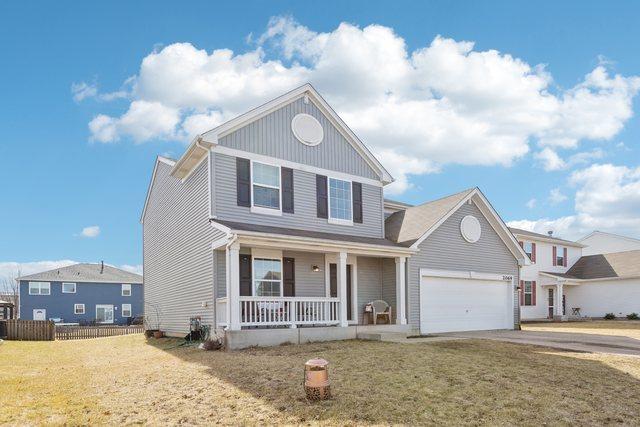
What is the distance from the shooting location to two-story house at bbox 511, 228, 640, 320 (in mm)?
29812

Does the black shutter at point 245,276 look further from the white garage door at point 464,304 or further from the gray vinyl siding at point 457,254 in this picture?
the white garage door at point 464,304

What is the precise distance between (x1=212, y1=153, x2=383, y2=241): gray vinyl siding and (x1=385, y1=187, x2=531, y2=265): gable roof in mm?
1121

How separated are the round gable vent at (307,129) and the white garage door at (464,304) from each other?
252 inches

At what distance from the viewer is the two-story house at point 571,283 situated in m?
29.8

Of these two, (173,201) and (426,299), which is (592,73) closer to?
(426,299)

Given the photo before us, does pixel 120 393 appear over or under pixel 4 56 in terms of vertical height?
under

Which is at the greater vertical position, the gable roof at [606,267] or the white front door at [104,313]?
the gable roof at [606,267]

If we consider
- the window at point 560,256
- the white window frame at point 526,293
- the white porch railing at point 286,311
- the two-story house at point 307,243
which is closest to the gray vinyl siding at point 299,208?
the two-story house at point 307,243

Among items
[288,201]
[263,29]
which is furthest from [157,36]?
[288,201]

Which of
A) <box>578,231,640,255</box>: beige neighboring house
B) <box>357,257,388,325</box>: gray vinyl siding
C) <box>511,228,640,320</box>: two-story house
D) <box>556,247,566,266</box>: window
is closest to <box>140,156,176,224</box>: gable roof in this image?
<box>357,257,388,325</box>: gray vinyl siding

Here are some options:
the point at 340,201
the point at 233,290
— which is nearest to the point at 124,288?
the point at 340,201

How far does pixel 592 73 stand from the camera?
15.5 m

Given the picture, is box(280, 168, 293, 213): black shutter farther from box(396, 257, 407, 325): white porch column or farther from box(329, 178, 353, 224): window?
box(396, 257, 407, 325): white porch column

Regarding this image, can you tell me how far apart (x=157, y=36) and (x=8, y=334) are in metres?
16.6
